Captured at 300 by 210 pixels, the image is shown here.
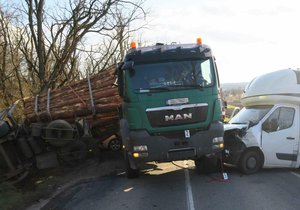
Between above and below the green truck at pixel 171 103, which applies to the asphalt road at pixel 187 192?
below

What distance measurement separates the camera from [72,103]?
13.4m

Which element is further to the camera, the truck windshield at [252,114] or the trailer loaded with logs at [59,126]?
the trailer loaded with logs at [59,126]

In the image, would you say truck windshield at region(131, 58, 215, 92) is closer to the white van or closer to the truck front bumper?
the truck front bumper

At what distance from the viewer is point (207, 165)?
10875 mm

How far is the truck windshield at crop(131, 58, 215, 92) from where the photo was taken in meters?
9.29

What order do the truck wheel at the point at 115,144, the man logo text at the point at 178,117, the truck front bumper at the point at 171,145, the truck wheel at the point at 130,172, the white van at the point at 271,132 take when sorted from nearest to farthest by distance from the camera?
the truck front bumper at the point at 171,145, the man logo text at the point at 178,117, the truck wheel at the point at 130,172, the white van at the point at 271,132, the truck wheel at the point at 115,144

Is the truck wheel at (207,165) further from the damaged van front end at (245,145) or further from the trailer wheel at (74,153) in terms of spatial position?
the trailer wheel at (74,153)

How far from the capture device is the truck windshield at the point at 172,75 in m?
9.29

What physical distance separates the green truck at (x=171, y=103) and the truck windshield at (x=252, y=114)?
2.31 meters

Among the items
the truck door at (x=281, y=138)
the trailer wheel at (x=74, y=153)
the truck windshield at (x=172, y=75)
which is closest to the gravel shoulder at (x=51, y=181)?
the trailer wheel at (x=74, y=153)

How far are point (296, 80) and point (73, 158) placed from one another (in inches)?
270

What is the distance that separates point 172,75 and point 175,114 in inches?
34.6

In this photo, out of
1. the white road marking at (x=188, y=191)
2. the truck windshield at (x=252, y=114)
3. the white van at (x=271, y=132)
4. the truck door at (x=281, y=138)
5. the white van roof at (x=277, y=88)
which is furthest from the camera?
the truck windshield at (x=252, y=114)

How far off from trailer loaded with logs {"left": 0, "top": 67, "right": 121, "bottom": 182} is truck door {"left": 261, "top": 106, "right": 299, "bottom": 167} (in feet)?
14.6
